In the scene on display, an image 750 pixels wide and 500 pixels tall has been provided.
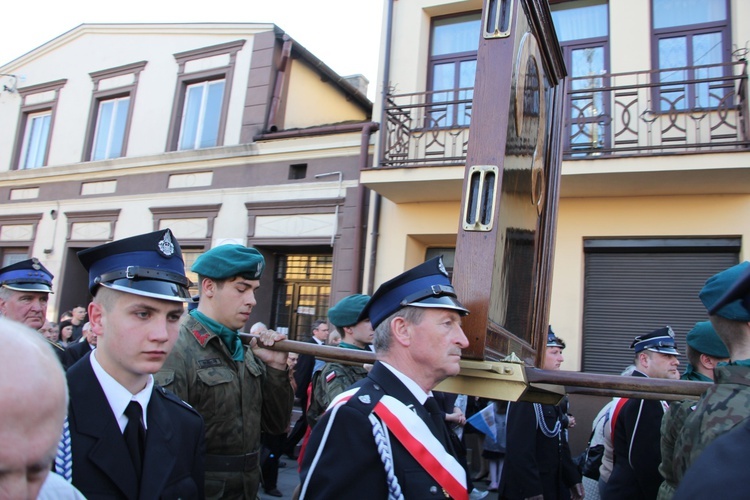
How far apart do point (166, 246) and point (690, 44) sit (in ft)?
28.2

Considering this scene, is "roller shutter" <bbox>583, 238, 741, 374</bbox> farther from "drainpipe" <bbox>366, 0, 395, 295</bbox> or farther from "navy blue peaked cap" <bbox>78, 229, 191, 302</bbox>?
"navy blue peaked cap" <bbox>78, 229, 191, 302</bbox>

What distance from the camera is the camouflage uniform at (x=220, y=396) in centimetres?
245

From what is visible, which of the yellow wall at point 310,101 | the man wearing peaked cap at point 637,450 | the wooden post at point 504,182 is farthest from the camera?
the yellow wall at point 310,101

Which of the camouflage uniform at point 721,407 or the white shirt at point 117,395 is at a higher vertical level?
the camouflage uniform at point 721,407

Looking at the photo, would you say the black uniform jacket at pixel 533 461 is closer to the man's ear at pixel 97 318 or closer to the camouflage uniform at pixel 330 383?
the camouflage uniform at pixel 330 383

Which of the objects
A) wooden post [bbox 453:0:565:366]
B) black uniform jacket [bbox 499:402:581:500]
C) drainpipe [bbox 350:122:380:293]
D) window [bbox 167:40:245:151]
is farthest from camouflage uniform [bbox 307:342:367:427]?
window [bbox 167:40:245:151]

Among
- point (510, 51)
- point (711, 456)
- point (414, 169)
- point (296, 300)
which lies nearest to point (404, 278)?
point (510, 51)

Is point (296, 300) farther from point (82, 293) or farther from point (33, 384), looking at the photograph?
point (33, 384)

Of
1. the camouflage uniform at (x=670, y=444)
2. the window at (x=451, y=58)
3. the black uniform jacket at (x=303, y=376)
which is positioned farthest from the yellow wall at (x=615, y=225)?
the camouflage uniform at (x=670, y=444)

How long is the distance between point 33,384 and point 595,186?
8.01 meters

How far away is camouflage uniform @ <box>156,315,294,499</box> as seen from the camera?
245cm

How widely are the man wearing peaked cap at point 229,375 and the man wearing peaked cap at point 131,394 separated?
17.7 inches

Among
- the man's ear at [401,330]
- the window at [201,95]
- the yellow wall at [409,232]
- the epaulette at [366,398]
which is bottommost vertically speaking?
the epaulette at [366,398]

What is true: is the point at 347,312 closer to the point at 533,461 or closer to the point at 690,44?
the point at 533,461
